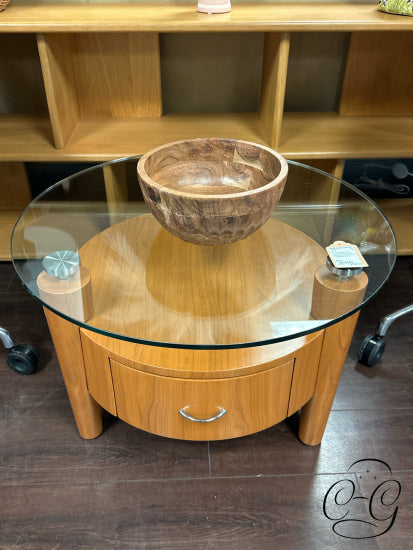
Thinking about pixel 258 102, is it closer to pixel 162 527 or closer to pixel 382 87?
pixel 382 87

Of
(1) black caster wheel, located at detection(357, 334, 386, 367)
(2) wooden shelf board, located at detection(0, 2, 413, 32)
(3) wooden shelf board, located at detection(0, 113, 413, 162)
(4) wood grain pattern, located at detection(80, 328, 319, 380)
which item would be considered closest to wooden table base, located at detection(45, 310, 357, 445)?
(4) wood grain pattern, located at detection(80, 328, 319, 380)

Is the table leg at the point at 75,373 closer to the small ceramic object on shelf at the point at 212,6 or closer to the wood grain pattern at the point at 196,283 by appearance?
the wood grain pattern at the point at 196,283

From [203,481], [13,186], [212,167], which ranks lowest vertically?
[203,481]

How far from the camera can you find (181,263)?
1296 mm

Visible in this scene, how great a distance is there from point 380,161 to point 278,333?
65.6 inches

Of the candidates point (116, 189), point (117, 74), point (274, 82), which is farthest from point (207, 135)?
point (116, 189)

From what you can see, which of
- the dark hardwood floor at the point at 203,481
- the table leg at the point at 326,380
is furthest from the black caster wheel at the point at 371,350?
the table leg at the point at 326,380

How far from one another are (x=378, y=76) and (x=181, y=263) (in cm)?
134

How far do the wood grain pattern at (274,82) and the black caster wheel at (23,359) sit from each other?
1.10m

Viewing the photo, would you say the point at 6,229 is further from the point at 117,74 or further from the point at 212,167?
the point at 212,167

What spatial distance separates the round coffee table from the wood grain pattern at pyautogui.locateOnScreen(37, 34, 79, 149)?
0.51 metres

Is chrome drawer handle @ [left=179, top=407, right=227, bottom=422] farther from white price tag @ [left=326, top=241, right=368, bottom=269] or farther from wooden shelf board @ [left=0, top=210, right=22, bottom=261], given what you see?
wooden shelf board @ [left=0, top=210, right=22, bottom=261]

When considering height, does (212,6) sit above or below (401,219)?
above

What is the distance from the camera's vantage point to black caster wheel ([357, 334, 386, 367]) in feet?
5.39
